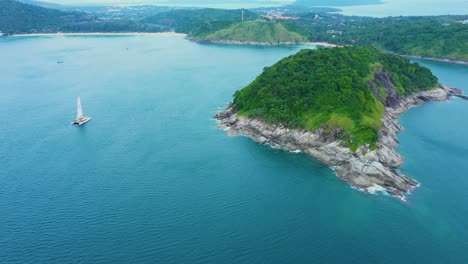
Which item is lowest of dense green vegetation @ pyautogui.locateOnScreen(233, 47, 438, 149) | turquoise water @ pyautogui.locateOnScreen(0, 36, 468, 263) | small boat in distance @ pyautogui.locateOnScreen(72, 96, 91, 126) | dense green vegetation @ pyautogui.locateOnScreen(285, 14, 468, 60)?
turquoise water @ pyautogui.locateOnScreen(0, 36, 468, 263)

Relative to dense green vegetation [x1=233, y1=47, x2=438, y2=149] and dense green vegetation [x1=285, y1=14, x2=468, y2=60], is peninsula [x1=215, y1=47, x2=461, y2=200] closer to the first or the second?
dense green vegetation [x1=233, y1=47, x2=438, y2=149]

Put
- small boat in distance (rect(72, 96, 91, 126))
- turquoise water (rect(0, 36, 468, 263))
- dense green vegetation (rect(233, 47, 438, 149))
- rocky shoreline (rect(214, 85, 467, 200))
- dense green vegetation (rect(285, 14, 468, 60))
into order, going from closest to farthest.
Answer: turquoise water (rect(0, 36, 468, 263))
rocky shoreline (rect(214, 85, 467, 200))
dense green vegetation (rect(233, 47, 438, 149))
small boat in distance (rect(72, 96, 91, 126))
dense green vegetation (rect(285, 14, 468, 60))

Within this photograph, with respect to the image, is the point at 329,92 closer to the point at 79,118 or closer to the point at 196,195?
the point at 196,195

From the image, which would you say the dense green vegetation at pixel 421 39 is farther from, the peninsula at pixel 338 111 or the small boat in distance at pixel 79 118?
the small boat in distance at pixel 79 118

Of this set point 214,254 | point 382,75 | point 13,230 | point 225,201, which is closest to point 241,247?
point 214,254

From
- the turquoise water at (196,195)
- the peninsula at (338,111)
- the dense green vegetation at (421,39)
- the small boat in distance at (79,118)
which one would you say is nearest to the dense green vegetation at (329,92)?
the peninsula at (338,111)

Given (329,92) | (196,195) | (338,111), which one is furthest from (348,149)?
(196,195)

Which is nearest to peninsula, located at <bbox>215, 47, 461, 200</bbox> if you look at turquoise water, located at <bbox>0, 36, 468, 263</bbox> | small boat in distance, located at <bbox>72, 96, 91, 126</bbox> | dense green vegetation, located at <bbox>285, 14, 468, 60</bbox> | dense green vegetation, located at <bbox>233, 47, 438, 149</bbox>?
dense green vegetation, located at <bbox>233, 47, 438, 149</bbox>
